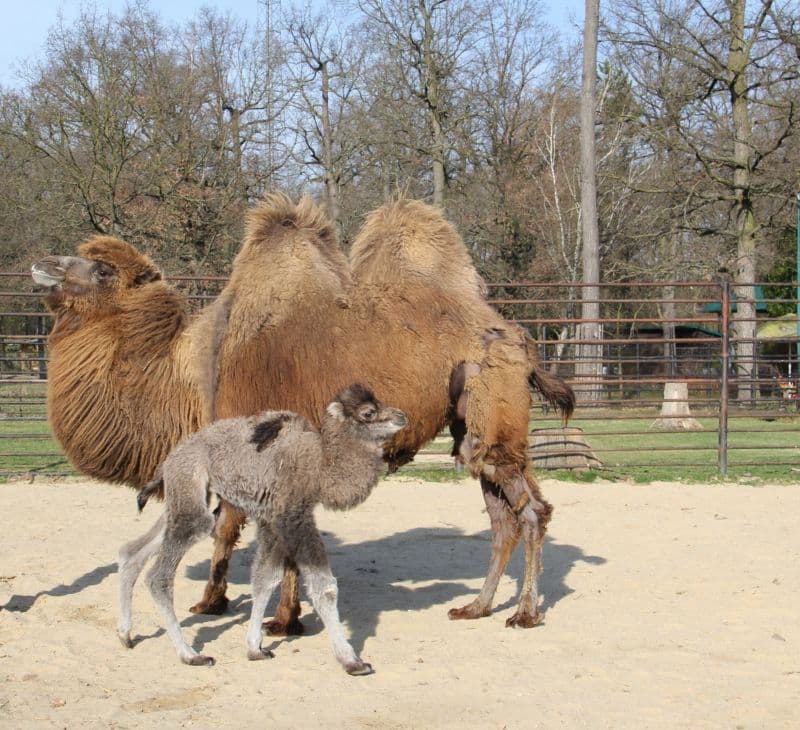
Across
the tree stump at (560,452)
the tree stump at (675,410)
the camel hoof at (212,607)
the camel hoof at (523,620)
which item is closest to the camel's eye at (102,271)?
the camel hoof at (212,607)

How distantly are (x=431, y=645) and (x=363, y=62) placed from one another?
2790 cm

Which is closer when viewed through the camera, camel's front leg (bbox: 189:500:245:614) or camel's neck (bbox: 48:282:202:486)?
camel's neck (bbox: 48:282:202:486)

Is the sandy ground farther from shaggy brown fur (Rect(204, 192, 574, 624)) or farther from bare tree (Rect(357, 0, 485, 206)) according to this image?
bare tree (Rect(357, 0, 485, 206))

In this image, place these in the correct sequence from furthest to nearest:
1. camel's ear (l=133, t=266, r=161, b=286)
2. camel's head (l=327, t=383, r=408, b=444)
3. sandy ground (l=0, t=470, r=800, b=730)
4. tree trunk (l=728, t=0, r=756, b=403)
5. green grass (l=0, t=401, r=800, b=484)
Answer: tree trunk (l=728, t=0, r=756, b=403)
green grass (l=0, t=401, r=800, b=484)
camel's ear (l=133, t=266, r=161, b=286)
camel's head (l=327, t=383, r=408, b=444)
sandy ground (l=0, t=470, r=800, b=730)

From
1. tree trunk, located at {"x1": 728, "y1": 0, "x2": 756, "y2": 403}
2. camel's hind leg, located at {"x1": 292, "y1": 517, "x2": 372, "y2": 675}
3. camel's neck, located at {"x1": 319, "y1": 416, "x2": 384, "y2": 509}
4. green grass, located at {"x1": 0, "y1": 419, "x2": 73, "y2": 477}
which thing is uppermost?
tree trunk, located at {"x1": 728, "y1": 0, "x2": 756, "y2": 403}

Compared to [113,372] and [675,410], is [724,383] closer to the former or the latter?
[675,410]

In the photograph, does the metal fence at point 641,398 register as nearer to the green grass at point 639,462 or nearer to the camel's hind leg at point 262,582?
the green grass at point 639,462

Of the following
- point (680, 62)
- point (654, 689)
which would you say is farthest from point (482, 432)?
point (680, 62)

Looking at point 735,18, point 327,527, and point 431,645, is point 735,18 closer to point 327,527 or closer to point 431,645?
point 327,527

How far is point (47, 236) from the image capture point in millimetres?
22750

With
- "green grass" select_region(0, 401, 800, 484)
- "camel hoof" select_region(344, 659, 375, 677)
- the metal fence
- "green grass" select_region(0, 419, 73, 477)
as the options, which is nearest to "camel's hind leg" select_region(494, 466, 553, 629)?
"camel hoof" select_region(344, 659, 375, 677)

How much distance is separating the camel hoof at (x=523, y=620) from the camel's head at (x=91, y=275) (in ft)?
10.5

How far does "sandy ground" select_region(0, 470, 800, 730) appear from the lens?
14.2 ft

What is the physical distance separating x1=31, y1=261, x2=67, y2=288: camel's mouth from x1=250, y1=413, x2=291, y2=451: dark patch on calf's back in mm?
1740
